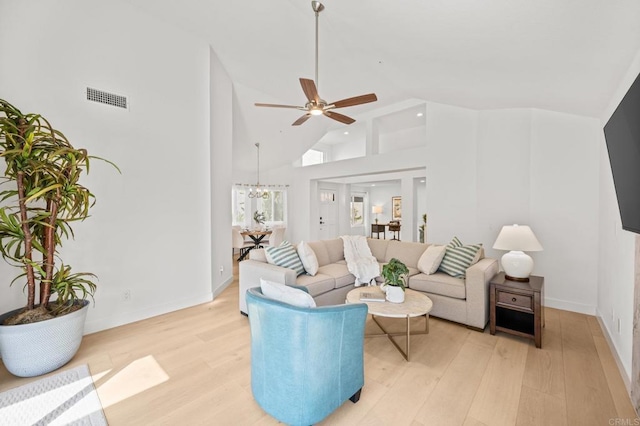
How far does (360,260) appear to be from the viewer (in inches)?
145

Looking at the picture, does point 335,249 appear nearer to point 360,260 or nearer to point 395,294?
point 360,260

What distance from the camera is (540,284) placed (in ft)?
8.64

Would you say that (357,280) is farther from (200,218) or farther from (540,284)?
(200,218)

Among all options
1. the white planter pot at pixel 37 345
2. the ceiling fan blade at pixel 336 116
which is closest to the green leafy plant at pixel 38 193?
the white planter pot at pixel 37 345

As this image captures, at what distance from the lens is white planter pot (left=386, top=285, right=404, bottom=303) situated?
2395mm

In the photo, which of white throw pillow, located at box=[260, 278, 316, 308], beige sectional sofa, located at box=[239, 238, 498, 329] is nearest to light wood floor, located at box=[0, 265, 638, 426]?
beige sectional sofa, located at box=[239, 238, 498, 329]

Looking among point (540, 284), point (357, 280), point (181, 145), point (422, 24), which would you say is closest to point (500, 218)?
point (540, 284)

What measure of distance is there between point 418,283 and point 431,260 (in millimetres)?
339

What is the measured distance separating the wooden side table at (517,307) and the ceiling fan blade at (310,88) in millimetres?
2679

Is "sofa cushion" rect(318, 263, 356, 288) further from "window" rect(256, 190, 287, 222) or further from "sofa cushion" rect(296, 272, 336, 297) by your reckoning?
"window" rect(256, 190, 287, 222)

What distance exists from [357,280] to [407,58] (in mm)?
2652

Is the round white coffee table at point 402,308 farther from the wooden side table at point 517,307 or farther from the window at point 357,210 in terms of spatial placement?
the window at point 357,210

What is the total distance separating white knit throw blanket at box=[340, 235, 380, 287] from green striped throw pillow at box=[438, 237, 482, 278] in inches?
33.1

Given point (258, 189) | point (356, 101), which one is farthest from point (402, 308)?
point (258, 189)
